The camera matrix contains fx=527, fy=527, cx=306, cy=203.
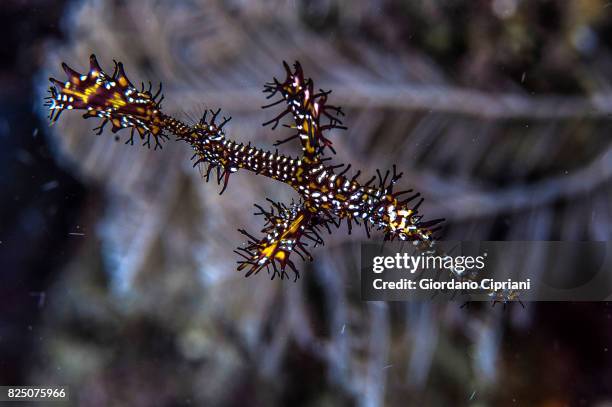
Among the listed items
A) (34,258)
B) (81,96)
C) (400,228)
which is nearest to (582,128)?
(400,228)

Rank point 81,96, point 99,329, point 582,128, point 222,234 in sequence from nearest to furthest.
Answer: point 81,96 < point 582,128 < point 222,234 < point 99,329

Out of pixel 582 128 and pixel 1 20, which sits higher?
pixel 1 20

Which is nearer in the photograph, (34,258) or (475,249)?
(475,249)

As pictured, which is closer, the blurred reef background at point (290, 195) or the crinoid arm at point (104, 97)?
the crinoid arm at point (104, 97)

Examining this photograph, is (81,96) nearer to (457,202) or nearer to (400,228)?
(400,228)

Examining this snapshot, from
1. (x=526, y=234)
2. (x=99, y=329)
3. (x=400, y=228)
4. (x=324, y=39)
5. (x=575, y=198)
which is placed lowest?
(x=99, y=329)

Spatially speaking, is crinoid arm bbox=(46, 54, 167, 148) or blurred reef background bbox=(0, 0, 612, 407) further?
blurred reef background bbox=(0, 0, 612, 407)

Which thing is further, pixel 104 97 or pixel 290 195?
pixel 290 195

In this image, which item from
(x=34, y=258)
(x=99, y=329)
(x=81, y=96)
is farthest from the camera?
(x=34, y=258)
